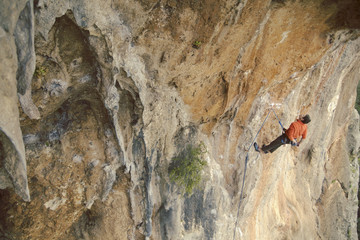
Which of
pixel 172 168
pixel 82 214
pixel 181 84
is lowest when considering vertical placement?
pixel 82 214

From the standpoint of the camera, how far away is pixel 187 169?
5211mm

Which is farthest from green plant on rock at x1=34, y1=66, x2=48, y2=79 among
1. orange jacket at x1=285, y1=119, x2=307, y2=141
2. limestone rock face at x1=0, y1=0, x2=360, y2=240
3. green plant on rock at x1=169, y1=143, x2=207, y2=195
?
orange jacket at x1=285, y1=119, x2=307, y2=141

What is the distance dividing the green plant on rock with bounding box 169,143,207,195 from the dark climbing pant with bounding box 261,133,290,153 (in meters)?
1.86

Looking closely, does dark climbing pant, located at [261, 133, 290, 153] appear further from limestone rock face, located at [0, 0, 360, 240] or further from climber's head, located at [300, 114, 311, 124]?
climber's head, located at [300, 114, 311, 124]

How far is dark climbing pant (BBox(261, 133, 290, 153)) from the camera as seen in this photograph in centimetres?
584

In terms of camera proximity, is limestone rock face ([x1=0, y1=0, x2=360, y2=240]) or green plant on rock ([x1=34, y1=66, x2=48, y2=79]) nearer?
limestone rock face ([x1=0, y1=0, x2=360, y2=240])

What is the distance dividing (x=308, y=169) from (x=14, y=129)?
9.74m

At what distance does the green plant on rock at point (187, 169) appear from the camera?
17.0ft

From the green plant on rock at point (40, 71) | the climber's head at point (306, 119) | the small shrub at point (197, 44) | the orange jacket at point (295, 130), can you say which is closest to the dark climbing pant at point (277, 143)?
the orange jacket at point (295, 130)

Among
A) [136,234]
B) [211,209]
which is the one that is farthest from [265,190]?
[136,234]

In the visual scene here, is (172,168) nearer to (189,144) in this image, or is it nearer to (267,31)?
(189,144)

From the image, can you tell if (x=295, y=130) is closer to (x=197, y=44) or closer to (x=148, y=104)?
(x=197, y=44)

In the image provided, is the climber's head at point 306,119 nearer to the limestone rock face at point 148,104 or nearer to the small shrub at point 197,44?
the limestone rock face at point 148,104

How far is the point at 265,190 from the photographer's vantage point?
7.19m
